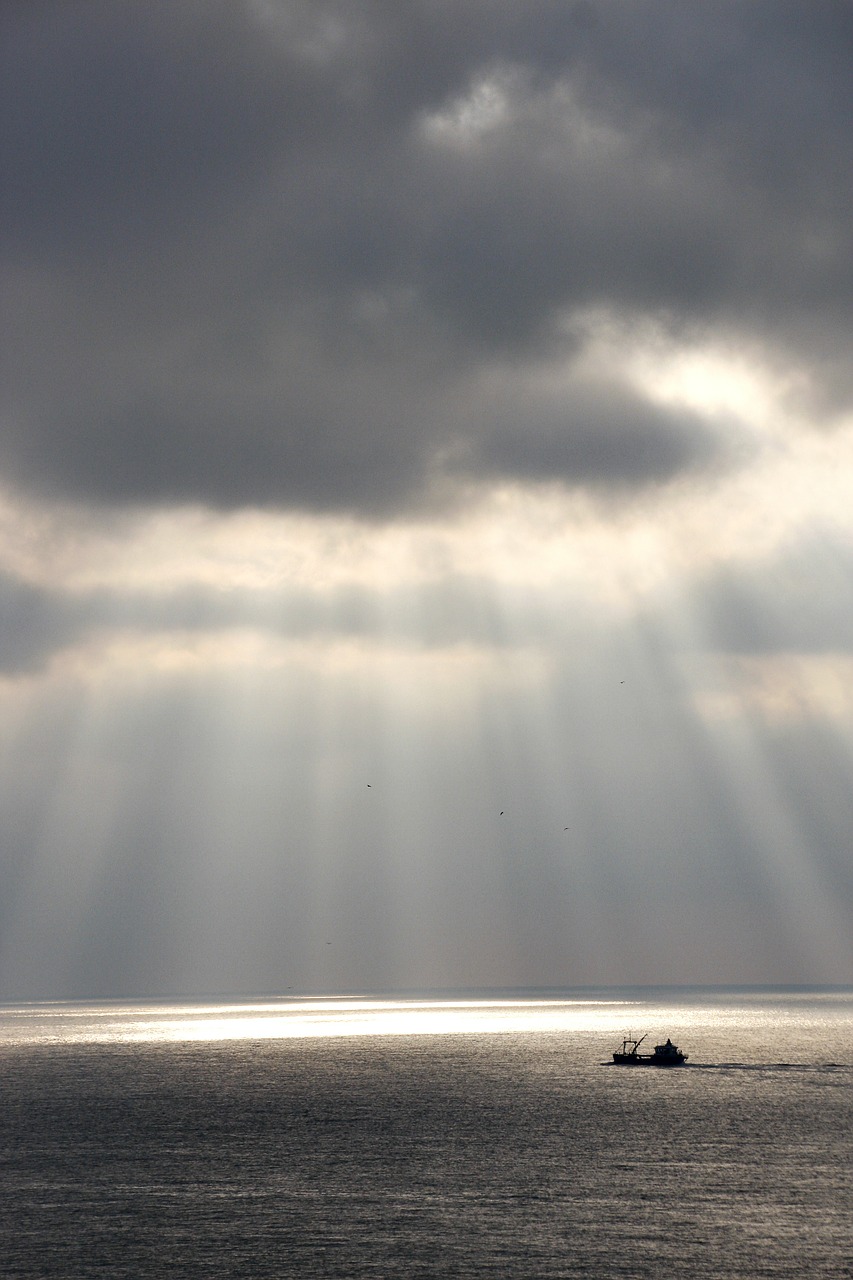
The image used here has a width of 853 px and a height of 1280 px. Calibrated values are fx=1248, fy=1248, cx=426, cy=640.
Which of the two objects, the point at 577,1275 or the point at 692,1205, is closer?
the point at 577,1275

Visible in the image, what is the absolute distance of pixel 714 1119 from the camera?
137750 mm

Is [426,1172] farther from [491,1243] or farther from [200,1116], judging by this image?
[200,1116]

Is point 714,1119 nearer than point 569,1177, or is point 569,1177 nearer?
point 569,1177

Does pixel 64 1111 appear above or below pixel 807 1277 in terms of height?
above

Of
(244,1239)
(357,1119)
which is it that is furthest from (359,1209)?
(357,1119)

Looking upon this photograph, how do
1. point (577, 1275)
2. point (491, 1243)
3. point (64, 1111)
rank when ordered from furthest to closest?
point (64, 1111)
point (491, 1243)
point (577, 1275)

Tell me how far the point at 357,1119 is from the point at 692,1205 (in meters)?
60.8

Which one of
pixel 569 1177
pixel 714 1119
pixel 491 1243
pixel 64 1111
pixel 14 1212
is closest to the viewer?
pixel 491 1243

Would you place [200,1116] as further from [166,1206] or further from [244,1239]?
[244,1239]

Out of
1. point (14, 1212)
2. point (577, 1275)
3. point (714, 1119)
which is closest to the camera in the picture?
point (577, 1275)

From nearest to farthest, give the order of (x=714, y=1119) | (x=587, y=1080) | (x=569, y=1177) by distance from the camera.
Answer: (x=569, y=1177) → (x=714, y=1119) → (x=587, y=1080)

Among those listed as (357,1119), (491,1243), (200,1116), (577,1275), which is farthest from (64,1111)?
(577,1275)

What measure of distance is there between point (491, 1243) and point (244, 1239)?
15.8m

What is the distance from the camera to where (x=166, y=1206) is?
9056 cm
